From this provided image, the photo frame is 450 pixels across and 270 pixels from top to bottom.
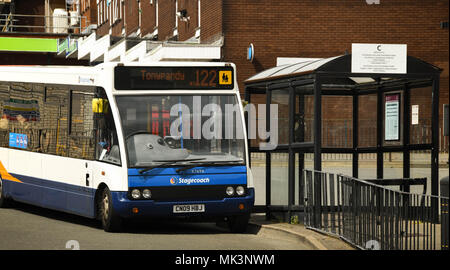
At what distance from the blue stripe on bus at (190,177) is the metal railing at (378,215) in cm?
112

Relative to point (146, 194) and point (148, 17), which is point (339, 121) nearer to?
point (146, 194)

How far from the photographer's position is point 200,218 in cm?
1297

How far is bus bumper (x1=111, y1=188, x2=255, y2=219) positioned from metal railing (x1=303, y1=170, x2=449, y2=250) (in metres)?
1.02

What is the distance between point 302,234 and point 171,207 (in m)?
1.85

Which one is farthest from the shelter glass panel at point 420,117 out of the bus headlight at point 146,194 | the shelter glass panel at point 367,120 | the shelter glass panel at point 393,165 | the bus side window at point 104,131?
the bus side window at point 104,131

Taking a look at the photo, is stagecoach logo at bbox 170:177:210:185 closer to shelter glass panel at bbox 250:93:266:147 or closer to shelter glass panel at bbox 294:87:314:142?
shelter glass panel at bbox 250:93:266:147

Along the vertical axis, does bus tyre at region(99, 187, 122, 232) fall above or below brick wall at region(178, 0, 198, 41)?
below

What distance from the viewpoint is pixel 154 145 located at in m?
12.8

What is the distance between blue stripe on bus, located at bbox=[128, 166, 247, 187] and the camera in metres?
12.6

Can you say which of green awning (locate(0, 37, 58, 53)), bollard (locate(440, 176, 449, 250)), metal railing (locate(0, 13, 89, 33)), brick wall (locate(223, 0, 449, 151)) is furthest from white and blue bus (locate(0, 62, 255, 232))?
metal railing (locate(0, 13, 89, 33))

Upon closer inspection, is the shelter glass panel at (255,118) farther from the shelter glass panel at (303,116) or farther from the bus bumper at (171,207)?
the bus bumper at (171,207)

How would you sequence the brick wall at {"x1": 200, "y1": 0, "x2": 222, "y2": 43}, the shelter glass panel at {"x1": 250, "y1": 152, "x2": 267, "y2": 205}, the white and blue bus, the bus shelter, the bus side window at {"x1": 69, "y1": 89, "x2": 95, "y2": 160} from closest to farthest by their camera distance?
the white and blue bus → the bus shelter → the bus side window at {"x1": 69, "y1": 89, "x2": 95, "y2": 160} → the shelter glass panel at {"x1": 250, "y1": 152, "x2": 267, "y2": 205} → the brick wall at {"x1": 200, "y1": 0, "x2": 222, "y2": 43}
